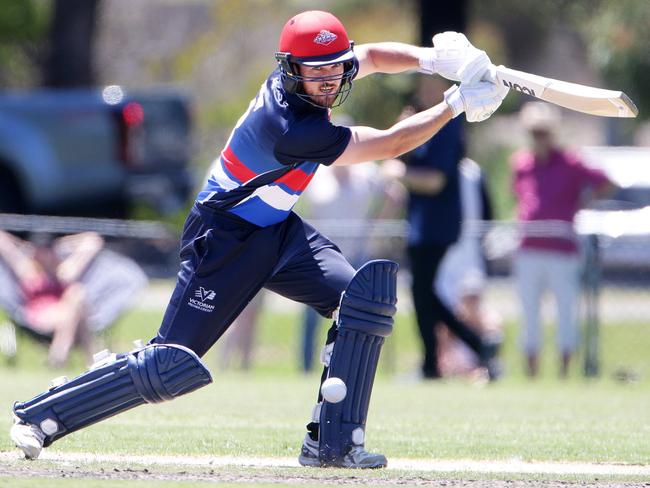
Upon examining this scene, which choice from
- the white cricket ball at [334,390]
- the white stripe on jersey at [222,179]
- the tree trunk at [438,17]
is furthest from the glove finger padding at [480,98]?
the tree trunk at [438,17]

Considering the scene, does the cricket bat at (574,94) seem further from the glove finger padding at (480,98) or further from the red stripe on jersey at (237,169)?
the red stripe on jersey at (237,169)

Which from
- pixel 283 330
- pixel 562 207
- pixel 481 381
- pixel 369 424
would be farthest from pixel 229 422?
pixel 283 330

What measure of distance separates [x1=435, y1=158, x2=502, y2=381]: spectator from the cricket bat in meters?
6.03

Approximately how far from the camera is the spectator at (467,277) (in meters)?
12.3

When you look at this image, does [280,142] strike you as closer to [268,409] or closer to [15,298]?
[268,409]

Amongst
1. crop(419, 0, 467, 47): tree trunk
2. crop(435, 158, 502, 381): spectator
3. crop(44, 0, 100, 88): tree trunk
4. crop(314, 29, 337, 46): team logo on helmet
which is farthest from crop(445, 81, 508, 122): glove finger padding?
crop(44, 0, 100, 88): tree trunk

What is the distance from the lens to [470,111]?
19.6 feet

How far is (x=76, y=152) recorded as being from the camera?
1741cm

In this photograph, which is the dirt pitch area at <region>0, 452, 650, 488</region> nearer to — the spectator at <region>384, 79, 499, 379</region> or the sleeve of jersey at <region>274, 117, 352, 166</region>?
the sleeve of jersey at <region>274, 117, 352, 166</region>

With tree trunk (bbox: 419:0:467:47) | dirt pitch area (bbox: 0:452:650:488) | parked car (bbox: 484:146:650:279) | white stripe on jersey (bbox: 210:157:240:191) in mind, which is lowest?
dirt pitch area (bbox: 0:452:650:488)

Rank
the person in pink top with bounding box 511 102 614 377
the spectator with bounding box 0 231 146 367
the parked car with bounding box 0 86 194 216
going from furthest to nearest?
the parked car with bounding box 0 86 194 216, the spectator with bounding box 0 231 146 367, the person in pink top with bounding box 511 102 614 377

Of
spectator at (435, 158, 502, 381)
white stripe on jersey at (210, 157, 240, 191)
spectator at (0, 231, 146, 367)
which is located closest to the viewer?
white stripe on jersey at (210, 157, 240, 191)

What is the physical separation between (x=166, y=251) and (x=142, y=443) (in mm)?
7096

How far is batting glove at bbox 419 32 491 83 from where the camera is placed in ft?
19.7
